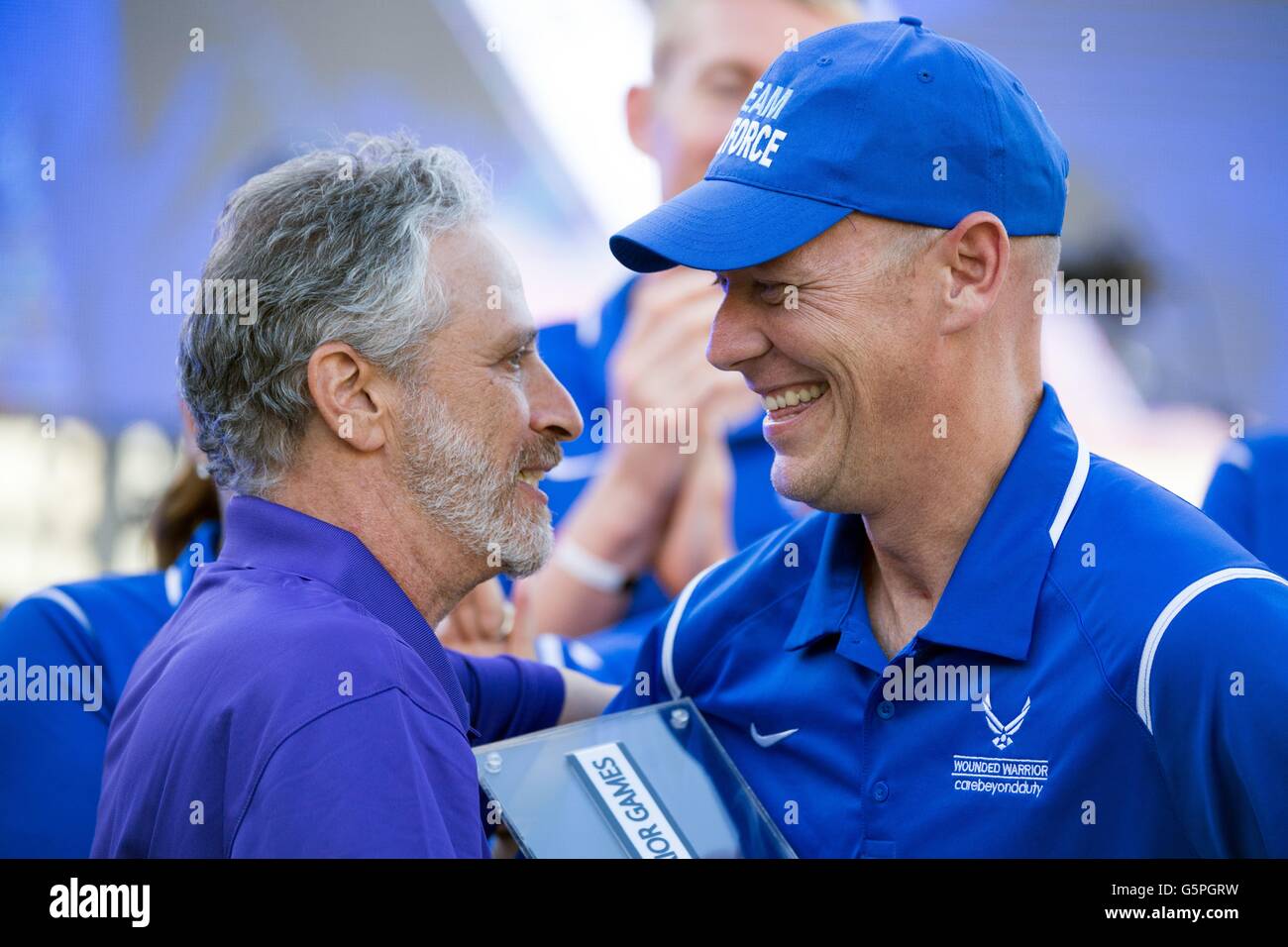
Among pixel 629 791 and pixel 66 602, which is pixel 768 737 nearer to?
pixel 629 791

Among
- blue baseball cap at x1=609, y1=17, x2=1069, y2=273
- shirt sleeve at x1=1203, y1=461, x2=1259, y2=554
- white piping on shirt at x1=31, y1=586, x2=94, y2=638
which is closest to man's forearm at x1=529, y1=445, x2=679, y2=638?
white piping on shirt at x1=31, y1=586, x2=94, y2=638

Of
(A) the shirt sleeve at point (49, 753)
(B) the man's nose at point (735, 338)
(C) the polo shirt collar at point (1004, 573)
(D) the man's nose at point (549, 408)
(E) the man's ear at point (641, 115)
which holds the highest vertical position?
(E) the man's ear at point (641, 115)

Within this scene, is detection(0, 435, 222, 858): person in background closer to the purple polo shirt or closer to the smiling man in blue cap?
the purple polo shirt

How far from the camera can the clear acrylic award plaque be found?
134 cm

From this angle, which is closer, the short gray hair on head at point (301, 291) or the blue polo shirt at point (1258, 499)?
the short gray hair on head at point (301, 291)

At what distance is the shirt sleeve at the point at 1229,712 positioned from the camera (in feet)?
3.40

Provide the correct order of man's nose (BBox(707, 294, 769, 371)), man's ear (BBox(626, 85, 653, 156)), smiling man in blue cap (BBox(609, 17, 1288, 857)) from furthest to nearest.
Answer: man's ear (BBox(626, 85, 653, 156)) → man's nose (BBox(707, 294, 769, 371)) → smiling man in blue cap (BBox(609, 17, 1288, 857))

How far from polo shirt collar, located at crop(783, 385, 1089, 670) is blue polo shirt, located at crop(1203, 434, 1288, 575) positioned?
2.51 ft

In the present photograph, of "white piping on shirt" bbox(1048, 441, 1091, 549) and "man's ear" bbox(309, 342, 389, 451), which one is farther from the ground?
"man's ear" bbox(309, 342, 389, 451)

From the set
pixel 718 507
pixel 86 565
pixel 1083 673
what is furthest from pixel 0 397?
pixel 1083 673

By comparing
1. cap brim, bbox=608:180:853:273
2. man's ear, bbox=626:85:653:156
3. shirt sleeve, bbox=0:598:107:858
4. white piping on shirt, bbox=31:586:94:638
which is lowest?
shirt sleeve, bbox=0:598:107:858

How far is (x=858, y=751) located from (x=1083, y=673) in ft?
0.84

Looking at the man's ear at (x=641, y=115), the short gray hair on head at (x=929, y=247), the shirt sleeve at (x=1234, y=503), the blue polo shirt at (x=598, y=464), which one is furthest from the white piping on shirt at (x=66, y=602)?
the shirt sleeve at (x=1234, y=503)

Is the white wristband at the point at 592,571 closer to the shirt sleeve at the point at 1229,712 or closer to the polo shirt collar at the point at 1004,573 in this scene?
the polo shirt collar at the point at 1004,573
